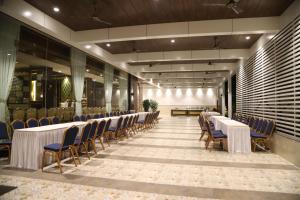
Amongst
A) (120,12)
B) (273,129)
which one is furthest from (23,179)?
(273,129)

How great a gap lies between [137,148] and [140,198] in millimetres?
3441

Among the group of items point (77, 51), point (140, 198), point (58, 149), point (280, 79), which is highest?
point (77, 51)

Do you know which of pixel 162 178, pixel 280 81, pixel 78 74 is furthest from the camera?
pixel 78 74

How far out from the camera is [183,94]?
25.9 m

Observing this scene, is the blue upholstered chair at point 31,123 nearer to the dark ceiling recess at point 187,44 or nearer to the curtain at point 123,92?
the dark ceiling recess at point 187,44

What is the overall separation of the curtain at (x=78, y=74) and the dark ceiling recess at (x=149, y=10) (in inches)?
92.5

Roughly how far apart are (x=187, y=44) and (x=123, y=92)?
23.8 ft

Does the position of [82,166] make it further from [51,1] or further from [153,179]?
[51,1]

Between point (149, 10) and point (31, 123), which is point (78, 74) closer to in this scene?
point (31, 123)

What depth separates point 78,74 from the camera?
921 cm

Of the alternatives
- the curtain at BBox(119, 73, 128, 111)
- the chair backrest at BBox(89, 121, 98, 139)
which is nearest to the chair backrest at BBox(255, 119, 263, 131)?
the chair backrest at BBox(89, 121, 98, 139)

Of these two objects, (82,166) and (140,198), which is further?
(82,166)

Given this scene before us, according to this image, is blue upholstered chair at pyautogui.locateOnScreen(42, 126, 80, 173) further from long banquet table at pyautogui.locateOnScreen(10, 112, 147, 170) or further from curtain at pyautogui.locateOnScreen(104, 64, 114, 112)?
curtain at pyautogui.locateOnScreen(104, 64, 114, 112)

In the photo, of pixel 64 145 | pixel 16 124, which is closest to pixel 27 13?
pixel 16 124
